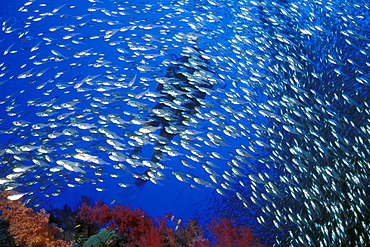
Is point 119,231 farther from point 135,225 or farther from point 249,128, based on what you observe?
point 249,128

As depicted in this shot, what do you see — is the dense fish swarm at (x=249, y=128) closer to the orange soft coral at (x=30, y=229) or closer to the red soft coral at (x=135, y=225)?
the orange soft coral at (x=30, y=229)

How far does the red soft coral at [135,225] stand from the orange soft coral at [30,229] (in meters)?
0.69

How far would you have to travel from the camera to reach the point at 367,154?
554 centimetres

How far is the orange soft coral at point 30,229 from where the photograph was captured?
4809 mm

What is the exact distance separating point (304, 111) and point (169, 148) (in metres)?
2.81

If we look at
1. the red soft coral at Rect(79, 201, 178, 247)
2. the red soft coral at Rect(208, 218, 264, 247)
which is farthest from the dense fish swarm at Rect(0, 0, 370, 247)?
the red soft coral at Rect(79, 201, 178, 247)

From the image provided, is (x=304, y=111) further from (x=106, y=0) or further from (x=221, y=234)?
(x=106, y=0)

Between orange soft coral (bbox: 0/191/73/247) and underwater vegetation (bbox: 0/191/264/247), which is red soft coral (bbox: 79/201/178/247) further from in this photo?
orange soft coral (bbox: 0/191/73/247)

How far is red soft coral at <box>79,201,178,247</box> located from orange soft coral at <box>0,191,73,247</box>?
0.69 metres

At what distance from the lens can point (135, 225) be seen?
16.7 ft

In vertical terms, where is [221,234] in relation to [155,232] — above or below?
below

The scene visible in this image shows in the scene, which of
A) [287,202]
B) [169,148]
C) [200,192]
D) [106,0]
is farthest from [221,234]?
[200,192]

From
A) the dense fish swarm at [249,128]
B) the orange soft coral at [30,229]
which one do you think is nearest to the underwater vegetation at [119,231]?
the orange soft coral at [30,229]

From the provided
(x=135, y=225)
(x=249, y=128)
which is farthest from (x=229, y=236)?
(x=249, y=128)
